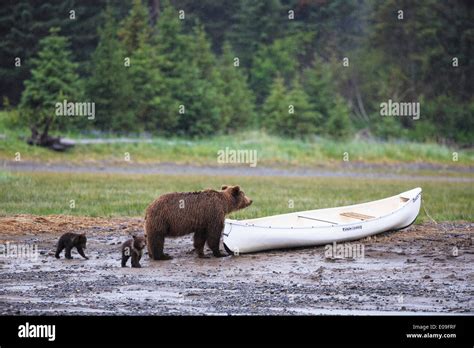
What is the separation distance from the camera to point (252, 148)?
35.0 metres

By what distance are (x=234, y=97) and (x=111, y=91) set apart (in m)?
5.81

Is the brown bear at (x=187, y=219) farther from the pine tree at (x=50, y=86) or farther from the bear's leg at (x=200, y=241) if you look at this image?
the pine tree at (x=50, y=86)

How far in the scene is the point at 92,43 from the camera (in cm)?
4303

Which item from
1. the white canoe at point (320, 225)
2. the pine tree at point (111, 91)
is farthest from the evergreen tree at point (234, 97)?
the white canoe at point (320, 225)

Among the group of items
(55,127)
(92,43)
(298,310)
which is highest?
(92,43)

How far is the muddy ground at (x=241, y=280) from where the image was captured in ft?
40.8

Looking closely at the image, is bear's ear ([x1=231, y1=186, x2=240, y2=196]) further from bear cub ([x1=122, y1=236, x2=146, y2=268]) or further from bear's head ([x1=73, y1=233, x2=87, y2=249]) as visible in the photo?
bear's head ([x1=73, y1=233, x2=87, y2=249])

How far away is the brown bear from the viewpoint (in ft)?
50.1

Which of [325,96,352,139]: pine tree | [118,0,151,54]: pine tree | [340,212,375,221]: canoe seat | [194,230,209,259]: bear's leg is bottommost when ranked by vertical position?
[194,230,209,259]: bear's leg

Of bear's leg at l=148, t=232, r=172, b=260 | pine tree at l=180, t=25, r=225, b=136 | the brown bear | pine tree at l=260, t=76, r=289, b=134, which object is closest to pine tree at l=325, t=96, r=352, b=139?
pine tree at l=260, t=76, r=289, b=134

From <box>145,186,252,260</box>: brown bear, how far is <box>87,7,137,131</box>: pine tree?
2150cm
